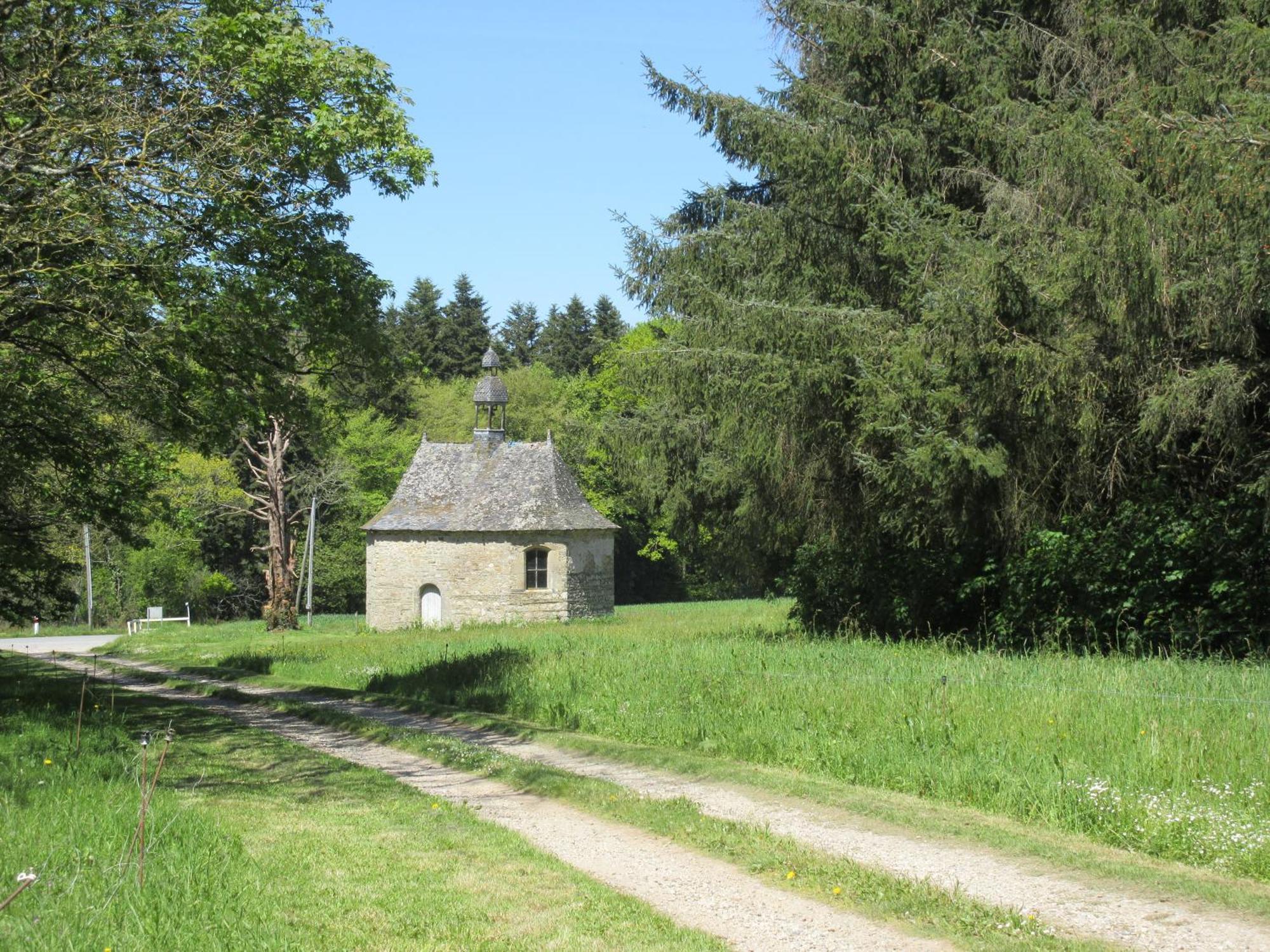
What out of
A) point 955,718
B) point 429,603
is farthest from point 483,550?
point 955,718

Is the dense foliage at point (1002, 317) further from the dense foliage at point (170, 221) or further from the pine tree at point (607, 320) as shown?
the pine tree at point (607, 320)

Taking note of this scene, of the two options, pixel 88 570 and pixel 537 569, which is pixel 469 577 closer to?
pixel 537 569

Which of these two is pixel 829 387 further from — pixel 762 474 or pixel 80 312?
pixel 80 312

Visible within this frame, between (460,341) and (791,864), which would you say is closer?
(791,864)

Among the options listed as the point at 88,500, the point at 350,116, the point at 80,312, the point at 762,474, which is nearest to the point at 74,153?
the point at 80,312

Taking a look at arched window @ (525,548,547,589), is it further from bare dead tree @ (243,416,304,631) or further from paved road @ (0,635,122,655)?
paved road @ (0,635,122,655)

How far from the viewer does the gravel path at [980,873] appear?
17.7 feet

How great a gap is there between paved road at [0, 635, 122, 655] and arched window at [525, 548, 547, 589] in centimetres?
1298

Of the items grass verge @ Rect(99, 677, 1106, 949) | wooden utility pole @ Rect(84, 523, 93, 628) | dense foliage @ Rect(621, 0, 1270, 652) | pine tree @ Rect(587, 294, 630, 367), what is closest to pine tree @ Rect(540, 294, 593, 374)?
pine tree @ Rect(587, 294, 630, 367)

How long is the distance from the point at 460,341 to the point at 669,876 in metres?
71.0

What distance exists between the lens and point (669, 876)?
664 centimetres

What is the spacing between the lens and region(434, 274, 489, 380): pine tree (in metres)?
74.1

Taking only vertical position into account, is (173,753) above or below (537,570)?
below

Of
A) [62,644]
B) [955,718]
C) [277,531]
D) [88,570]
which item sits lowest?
[62,644]
